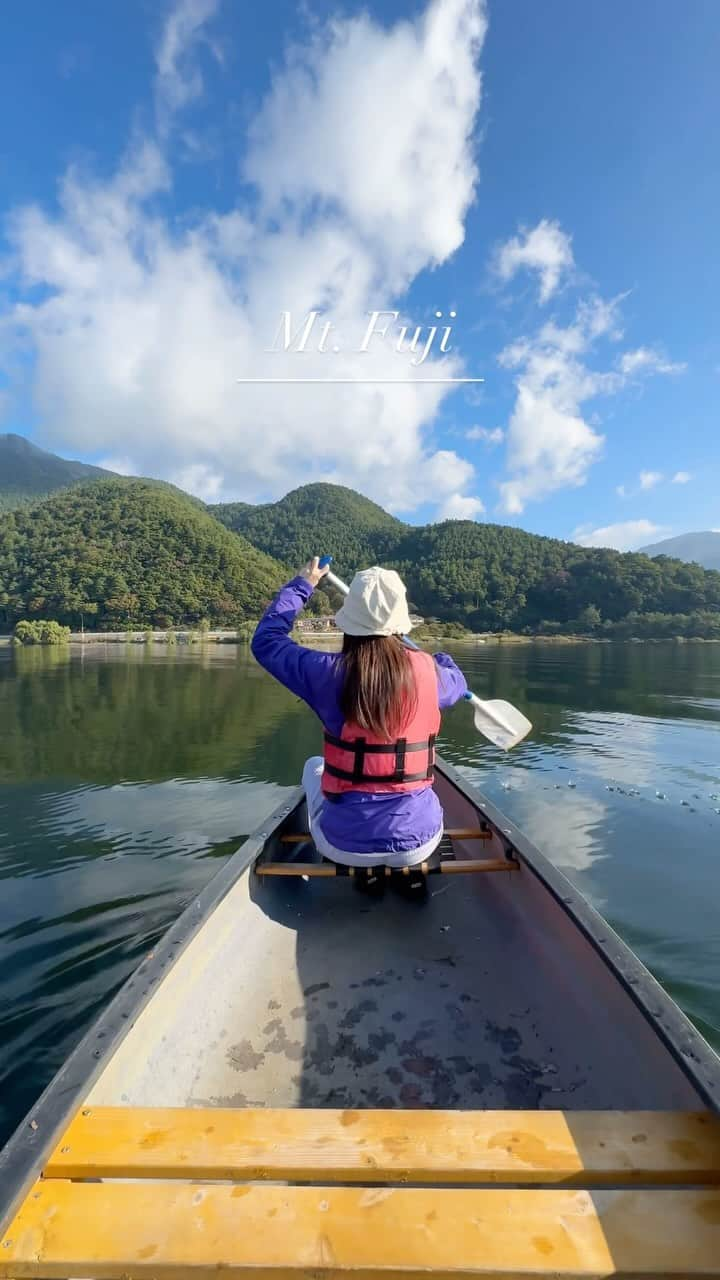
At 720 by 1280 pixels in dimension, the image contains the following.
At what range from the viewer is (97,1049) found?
1.93 meters

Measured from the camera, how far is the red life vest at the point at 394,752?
296 cm

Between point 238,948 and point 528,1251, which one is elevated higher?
point 528,1251

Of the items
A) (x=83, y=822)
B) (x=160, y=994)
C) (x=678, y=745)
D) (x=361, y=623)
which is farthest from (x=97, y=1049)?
(x=678, y=745)

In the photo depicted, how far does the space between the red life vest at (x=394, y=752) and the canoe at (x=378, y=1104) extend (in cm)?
68

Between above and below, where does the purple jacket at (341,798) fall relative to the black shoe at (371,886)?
above

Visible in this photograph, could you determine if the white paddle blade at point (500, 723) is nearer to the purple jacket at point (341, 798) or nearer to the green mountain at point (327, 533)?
the purple jacket at point (341, 798)

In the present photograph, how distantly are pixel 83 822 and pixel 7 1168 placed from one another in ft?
22.7

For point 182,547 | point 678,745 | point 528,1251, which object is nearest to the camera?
point 528,1251

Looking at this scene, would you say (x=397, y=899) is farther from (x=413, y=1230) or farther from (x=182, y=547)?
(x=182, y=547)

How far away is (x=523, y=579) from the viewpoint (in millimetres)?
121625

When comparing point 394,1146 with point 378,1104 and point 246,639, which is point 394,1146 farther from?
point 246,639

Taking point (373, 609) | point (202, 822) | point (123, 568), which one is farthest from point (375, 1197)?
point (123, 568)

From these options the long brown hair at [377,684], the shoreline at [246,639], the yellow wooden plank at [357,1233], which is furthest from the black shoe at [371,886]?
the shoreline at [246,639]

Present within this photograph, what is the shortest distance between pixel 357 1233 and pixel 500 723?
3.87 metres
